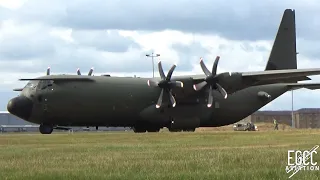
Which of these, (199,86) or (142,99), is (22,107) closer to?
(142,99)

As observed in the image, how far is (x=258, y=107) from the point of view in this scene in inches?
1991

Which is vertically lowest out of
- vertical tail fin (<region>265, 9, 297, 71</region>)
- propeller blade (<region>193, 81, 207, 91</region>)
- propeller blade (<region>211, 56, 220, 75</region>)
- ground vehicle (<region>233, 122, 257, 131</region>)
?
ground vehicle (<region>233, 122, 257, 131</region>)

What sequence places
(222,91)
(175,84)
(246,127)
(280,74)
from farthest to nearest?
(246,127), (175,84), (280,74), (222,91)

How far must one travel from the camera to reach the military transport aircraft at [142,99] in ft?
138

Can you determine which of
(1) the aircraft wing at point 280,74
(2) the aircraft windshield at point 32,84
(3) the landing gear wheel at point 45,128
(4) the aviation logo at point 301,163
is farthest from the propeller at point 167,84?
(4) the aviation logo at point 301,163

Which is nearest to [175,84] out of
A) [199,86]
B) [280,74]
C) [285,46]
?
[199,86]

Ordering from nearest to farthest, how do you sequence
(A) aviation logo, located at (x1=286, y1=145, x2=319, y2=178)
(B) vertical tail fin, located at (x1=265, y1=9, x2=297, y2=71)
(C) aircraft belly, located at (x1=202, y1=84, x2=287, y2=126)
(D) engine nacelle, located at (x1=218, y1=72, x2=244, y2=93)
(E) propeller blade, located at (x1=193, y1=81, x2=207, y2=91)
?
(A) aviation logo, located at (x1=286, y1=145, x2=319, y2=178) → (D) engine nacelle, located at (x1=218, y1=72, x2=244, y2=93) → (E) propeller blade, located at (x1=193, y1=81, x2=207, y2=91) → (C) aircraft belly, located at (x1=202, y1=84, x2=287, y2=126) → (B) vertical tail fin, located at (x1=265, y1=9, x2=297, y2=71)

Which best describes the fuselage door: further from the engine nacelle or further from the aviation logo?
the aviation logo

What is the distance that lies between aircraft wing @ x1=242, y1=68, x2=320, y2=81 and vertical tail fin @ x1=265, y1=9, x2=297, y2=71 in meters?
9.09

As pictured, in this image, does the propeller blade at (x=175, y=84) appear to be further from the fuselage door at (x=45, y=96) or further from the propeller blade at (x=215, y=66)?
the fuselage door at (x=45, y=96)

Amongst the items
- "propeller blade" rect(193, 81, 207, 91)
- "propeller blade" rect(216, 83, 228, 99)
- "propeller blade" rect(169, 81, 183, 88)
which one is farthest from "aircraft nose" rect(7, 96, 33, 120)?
"propeller blade" rect(216, 83, 228, 99)

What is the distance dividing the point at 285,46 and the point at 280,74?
1141 cm

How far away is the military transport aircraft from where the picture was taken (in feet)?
138

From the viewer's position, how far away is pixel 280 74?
4281 centimetres
